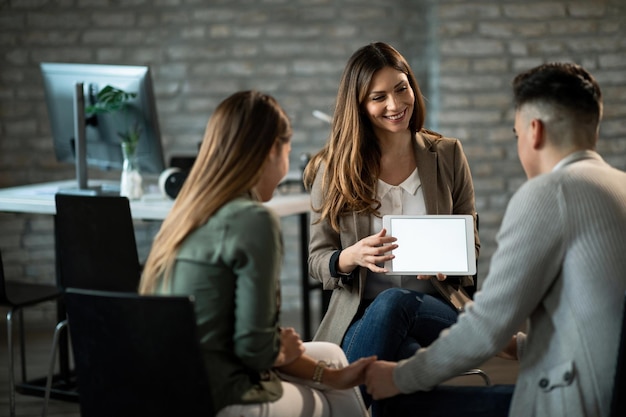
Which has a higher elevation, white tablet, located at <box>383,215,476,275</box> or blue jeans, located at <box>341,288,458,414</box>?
white tablet, located at <box>383,215,476,275</box>

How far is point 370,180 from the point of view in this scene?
9.14 feet

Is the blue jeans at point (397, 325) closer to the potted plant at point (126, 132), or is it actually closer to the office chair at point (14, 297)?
the office chair at point (14, 297)

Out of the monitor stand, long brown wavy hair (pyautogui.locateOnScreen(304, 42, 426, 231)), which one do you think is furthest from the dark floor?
long brown wavy hair (pyautogui.locateOnScreen(304, 42, 426, 231))

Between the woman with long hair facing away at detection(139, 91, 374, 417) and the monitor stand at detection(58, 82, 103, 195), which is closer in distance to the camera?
the woman with long hair facing away at detection(139, 91, 374, 417)

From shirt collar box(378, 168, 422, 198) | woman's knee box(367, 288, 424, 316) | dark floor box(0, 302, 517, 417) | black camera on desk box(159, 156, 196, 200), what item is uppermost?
shirt collar box(378, 168, 422, 198)

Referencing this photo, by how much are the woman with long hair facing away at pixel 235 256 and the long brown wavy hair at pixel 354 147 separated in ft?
2.49

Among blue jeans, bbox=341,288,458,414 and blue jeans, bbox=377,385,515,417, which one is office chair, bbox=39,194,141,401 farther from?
blue jeans, bbox=377,385,515,417

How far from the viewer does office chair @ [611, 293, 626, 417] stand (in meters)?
1.71

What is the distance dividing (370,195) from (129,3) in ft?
9.84

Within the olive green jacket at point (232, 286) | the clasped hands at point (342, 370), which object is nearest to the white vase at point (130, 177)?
the clasped hands at point (342, 370)

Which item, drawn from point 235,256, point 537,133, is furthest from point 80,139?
point 537,133

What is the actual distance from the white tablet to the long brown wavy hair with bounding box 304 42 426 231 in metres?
0.28

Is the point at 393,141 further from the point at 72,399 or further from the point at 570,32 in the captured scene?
the point at 570,32

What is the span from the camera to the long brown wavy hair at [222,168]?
74.2 inches
